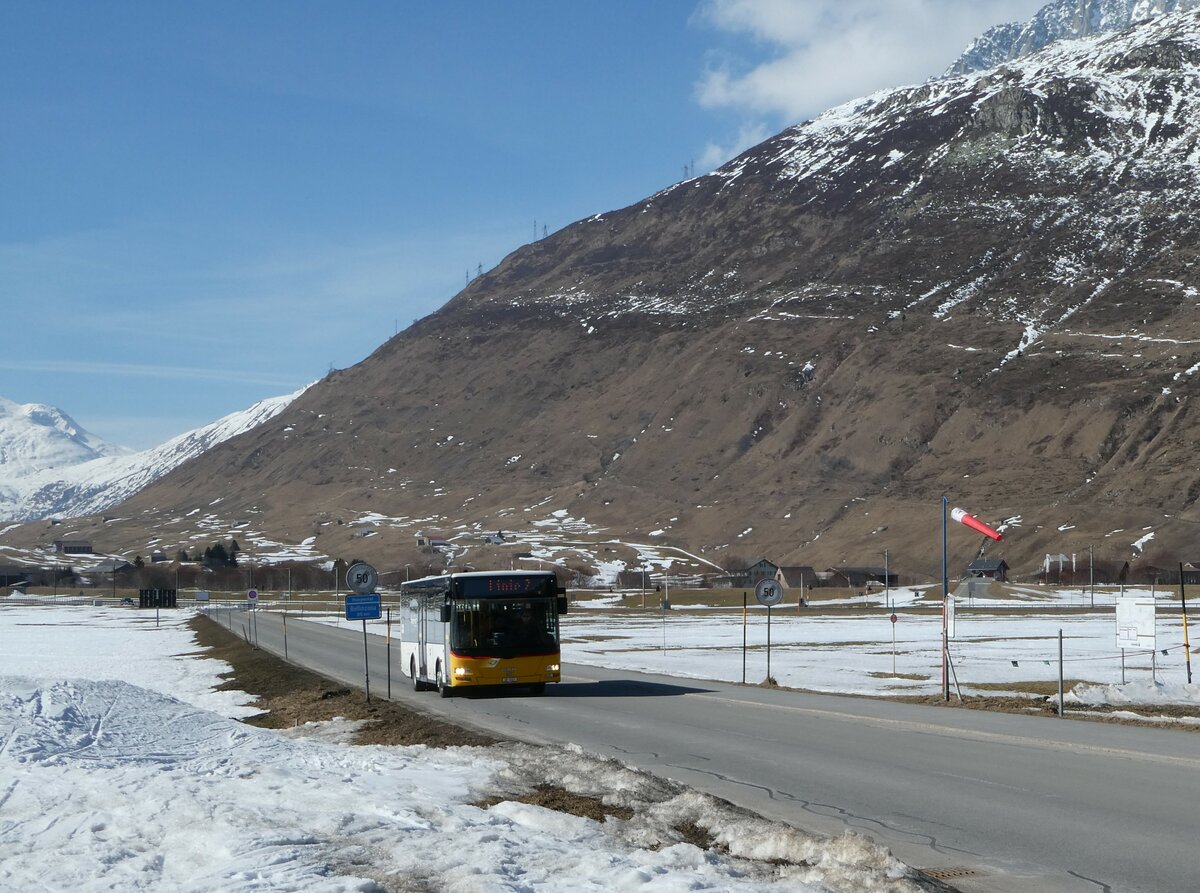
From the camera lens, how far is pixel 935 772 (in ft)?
53.1

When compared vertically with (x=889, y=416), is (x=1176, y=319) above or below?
above

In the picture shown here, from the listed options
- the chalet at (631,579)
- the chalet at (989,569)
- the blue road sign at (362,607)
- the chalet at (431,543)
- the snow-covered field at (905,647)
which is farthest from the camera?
the chalet at (431,543)

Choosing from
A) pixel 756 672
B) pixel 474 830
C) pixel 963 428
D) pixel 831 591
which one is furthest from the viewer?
pixel 963 428

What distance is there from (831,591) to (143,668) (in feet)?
335

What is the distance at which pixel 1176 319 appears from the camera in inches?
7751

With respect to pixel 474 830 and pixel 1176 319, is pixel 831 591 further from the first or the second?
pixel 474 830

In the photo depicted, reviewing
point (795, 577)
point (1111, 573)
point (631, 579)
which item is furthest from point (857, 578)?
point (631, 579)

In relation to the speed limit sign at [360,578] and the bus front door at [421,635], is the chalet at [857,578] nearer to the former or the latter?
the bus front door at [421,635]

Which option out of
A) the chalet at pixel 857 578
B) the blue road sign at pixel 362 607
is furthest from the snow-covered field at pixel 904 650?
the chalet at pixel 857 578

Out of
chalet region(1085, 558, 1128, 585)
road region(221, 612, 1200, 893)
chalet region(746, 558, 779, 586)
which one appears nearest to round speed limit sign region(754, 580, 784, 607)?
road region(221, 612, 1200, 893)

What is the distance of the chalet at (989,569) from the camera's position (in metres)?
141

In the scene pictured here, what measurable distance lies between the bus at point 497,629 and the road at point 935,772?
0.71m

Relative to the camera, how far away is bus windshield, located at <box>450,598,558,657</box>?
29891 mm

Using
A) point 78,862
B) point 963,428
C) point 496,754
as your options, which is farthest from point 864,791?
point 963,428
